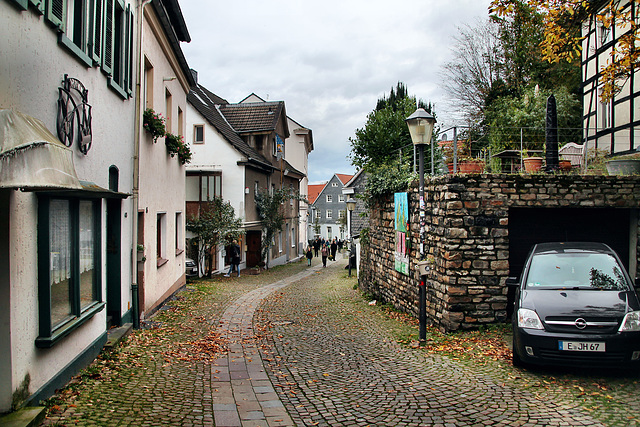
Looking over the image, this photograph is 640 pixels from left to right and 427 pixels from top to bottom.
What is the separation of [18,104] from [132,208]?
15.6 feet

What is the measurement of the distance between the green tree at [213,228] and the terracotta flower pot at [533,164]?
13.9 metres

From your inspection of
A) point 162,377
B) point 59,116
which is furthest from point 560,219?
point 59,116

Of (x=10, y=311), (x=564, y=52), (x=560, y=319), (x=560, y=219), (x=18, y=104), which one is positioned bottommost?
(x=560, y=319)

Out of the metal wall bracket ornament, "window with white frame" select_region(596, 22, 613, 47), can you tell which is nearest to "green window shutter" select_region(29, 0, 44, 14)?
the metal wall bracket ornament

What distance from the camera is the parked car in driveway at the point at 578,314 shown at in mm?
5953

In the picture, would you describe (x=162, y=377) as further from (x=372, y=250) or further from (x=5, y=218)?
(x=372, y=250)

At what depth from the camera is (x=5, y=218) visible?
13.8ft

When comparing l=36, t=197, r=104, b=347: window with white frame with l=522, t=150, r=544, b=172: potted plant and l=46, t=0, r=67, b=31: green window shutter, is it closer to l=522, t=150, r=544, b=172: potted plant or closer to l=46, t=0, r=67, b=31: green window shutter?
l=46, t=0, r=67, b=31: green window shutter

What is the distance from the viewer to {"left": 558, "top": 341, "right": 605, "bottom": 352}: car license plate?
5938mm

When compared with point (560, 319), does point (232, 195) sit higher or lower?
higher

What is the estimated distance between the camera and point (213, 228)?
2130 cm

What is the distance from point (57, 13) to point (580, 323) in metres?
7.05

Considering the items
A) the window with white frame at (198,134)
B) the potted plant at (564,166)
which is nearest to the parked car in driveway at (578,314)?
the potted plant at (564,166)

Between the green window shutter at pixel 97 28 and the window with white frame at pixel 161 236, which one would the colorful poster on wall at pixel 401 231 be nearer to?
the window with white frame at pixel 161 236
